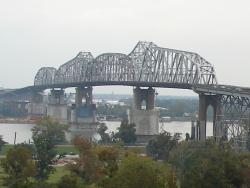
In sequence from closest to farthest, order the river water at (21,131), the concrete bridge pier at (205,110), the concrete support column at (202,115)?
the concrete bridge pier at (205,110), the concrete support column at (202,115), the river water at (21,131)

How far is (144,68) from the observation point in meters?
88.8

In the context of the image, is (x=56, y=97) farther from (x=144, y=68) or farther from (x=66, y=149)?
(x=66, y=149)

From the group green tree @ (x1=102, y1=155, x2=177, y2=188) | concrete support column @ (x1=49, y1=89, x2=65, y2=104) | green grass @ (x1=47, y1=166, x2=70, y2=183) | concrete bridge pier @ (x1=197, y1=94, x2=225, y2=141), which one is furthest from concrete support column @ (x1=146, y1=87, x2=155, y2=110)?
green tree @ (x1=102, y1=155, x2=177, y2=188)

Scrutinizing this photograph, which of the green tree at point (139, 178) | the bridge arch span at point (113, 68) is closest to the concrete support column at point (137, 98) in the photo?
the bridge arch span at point (113, 68)

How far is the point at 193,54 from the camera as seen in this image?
80.2 meters

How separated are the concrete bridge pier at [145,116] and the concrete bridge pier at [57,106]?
31871mm

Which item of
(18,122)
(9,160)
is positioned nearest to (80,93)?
(18,122)

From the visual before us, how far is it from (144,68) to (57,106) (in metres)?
33.3

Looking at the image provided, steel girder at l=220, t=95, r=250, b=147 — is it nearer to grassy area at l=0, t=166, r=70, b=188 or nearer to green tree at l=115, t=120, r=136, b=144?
green tree at l=115, t=120, r=136, b=144

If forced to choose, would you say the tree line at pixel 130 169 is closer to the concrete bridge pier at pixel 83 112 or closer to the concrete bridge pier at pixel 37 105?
the concrete bridge pier at pixel 83 112

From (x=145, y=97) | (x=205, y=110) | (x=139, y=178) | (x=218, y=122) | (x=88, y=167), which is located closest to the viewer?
(x=139, y=178)

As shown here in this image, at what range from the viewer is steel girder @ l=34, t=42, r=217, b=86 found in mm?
77312

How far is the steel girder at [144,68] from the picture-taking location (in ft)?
254

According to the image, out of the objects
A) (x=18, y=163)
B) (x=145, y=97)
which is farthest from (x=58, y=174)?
(x=145, y=97)
